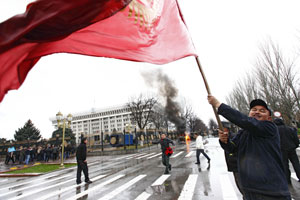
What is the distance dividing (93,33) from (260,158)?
2881 mm

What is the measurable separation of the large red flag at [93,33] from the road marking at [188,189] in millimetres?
4270

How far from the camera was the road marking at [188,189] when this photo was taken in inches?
209

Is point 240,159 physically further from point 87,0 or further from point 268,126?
point 87,0

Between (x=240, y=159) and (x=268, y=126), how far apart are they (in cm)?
60

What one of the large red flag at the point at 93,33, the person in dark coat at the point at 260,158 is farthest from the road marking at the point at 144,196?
the large red flag at the point at 93,33

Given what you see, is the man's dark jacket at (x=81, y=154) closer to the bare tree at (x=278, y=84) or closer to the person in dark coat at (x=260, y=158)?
the person in dark coat at (x=260, y=158)

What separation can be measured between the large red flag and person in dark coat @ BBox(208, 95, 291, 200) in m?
1.29

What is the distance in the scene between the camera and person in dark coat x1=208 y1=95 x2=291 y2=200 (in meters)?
2.16

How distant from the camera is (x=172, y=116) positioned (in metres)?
49.8

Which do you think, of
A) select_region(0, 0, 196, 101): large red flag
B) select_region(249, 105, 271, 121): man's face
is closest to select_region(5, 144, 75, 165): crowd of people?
select_region(0, 0, 196, 101): large red flag

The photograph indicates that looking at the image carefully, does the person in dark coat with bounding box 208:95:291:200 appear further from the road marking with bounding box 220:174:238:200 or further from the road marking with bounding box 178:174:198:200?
the road marking with bounding box 178:174:198:200

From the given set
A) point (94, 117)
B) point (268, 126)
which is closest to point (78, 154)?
point (268, 126)

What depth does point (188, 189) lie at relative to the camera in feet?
19.7

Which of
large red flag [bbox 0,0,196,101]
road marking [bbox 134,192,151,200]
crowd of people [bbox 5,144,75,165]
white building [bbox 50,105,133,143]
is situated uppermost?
white building [bbox 50,105,133,143]
